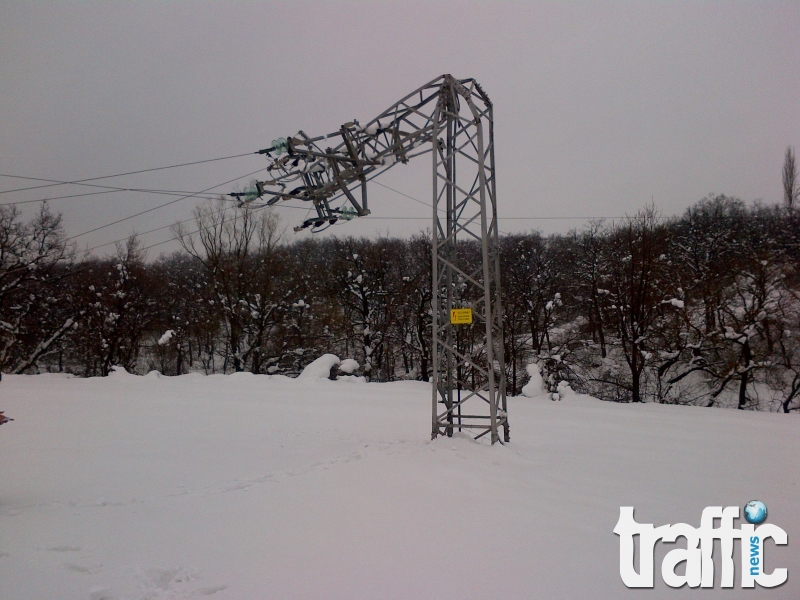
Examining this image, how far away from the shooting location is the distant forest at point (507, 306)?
22.8 meters

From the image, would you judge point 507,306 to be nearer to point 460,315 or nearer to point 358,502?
point 460,315

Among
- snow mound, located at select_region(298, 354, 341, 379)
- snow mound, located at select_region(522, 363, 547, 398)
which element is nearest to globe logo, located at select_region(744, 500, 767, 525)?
snow mound, located at select_region(522, 363, 547, 398)

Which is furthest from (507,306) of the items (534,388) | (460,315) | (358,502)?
(358,502)

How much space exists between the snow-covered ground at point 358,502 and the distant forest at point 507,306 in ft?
38.9

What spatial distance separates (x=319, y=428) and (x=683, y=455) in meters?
8.15

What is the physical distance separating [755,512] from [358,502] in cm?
475

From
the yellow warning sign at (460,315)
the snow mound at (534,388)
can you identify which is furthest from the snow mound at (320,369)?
the yellow warning sign at (460,315)

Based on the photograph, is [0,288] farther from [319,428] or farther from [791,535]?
[791,535]

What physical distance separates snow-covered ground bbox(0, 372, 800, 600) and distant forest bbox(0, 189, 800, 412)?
11.8 meters

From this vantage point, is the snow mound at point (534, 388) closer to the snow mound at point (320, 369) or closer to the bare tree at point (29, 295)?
the snow mound at point (320, 369)

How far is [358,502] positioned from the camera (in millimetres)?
5582

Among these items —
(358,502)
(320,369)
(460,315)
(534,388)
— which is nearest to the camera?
(358,502)

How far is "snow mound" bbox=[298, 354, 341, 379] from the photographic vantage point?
68.8ft

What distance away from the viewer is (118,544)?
14.1 ft
